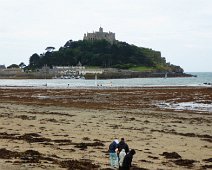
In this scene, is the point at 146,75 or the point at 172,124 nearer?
the point at 172,124

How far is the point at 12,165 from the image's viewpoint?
41.9 feet

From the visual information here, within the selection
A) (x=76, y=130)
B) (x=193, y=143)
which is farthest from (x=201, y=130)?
(x=76, y=130)

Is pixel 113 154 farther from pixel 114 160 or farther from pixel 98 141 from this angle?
pixel 98 141

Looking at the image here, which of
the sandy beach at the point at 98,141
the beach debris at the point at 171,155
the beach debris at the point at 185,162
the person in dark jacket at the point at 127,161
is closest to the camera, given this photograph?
the person in dark jacket at the point at 127,161

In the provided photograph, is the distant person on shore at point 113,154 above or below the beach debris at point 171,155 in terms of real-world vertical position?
above

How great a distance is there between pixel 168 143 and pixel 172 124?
289 inches

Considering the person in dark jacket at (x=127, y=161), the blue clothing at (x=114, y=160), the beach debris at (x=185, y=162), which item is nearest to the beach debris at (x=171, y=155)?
the beach debris at (x=185, y=162)

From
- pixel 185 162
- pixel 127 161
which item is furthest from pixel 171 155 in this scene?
pixel 127 161

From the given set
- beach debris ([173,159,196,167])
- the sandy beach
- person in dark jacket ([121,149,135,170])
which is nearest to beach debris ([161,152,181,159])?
the sandy beach

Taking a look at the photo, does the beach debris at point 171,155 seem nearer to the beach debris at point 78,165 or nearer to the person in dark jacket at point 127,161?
the beach debris at point 78,165

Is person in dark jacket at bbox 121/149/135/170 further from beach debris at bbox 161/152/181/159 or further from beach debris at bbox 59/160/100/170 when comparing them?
beach debris at bbox 161/152/181/159

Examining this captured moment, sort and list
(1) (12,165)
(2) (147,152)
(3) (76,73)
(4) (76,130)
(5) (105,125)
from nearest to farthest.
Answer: (1) (12,165)
(2) (147,152)
(4) (76,130)
(5) (105,125)
(3) (76,73)

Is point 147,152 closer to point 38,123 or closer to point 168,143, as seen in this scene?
point 168,143

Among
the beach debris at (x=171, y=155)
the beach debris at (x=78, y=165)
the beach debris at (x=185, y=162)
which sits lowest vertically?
the beach debris at (x=185, y=162)
